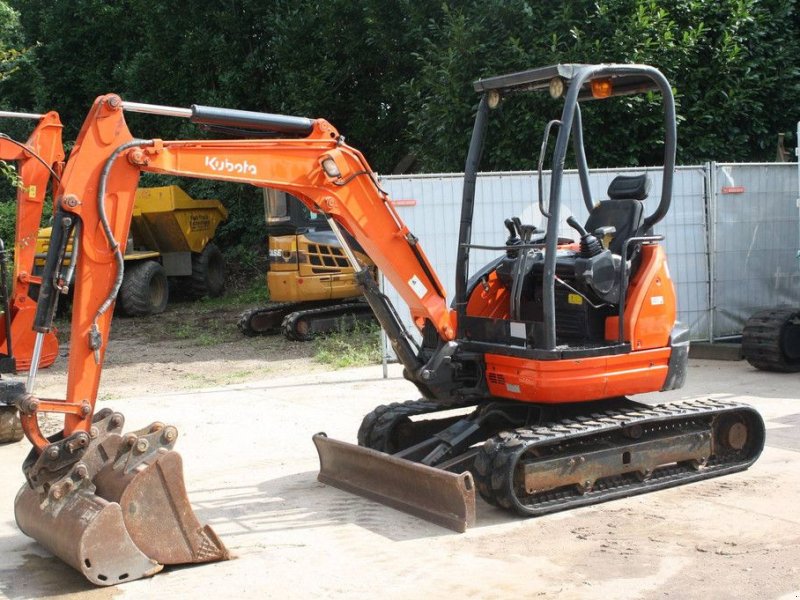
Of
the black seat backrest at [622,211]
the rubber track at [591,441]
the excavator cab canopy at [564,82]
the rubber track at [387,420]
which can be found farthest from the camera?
the rubber track at [387,420]

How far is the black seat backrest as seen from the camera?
283 inches

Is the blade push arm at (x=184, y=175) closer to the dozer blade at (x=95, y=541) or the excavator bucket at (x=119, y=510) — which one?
the excavator bucket at (x=119, y=510)

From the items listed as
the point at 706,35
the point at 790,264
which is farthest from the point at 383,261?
the point at 706,35

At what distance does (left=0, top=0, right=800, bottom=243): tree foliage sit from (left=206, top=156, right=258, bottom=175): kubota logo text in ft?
20.7

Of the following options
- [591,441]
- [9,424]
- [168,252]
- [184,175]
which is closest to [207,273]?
[168,252]

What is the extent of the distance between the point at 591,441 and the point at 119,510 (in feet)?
10.0

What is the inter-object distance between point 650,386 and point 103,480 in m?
3.59

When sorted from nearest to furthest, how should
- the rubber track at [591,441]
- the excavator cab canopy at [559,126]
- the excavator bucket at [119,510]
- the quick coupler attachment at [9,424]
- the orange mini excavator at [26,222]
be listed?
1. the excavator bucket at [119,510]
2. the rubber track at [591,441]
3. the excavator cab canopy at [559,126]
4. the quick coupler attachment at [9,424]
5. the orange mini excavator at [26,222]

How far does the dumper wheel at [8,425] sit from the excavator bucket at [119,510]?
11.3 ft

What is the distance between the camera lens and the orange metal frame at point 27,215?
1055 cm

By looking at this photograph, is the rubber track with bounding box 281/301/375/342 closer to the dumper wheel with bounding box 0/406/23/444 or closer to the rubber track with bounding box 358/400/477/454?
the dumper wheel with bounding box 0/406/23/444

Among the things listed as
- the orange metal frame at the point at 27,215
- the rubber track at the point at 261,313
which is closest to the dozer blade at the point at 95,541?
the orange metal frame at the point at 27,215

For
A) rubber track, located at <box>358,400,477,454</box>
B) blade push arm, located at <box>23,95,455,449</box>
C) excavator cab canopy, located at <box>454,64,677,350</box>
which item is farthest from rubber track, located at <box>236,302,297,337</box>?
blade push arm, located at <box>23,95,455,449</box>

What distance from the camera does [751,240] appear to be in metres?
13.0
